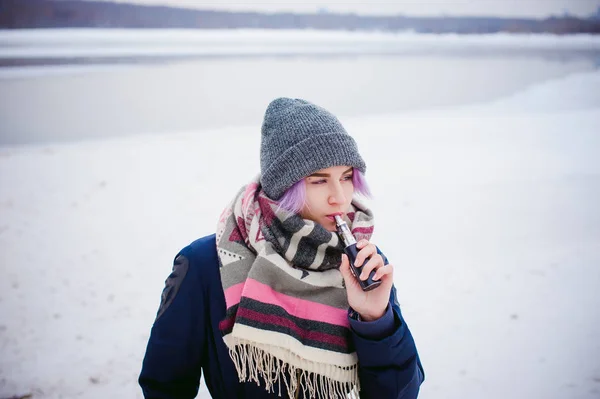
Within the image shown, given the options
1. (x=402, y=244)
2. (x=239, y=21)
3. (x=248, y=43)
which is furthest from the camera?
(x=239, y=21)

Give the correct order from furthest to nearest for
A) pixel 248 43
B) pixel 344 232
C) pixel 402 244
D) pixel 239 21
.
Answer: pixel 239 21 → pixel 248 43 → pixel 402 244 → pixel 344 232

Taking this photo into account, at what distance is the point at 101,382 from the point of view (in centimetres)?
192

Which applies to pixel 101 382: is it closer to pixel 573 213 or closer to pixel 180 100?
pixel 573 213

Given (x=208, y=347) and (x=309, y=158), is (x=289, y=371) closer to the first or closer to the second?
(x=208, y=347)

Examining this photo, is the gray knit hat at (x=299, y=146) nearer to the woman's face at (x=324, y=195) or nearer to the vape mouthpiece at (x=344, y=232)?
the woman's face at (x=324, y=195)

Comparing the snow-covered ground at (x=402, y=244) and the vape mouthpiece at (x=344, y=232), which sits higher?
the vape mouthpiece at (x=344, y=232)

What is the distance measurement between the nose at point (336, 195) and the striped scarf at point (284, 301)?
76 millimetres

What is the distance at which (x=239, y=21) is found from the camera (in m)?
13.9

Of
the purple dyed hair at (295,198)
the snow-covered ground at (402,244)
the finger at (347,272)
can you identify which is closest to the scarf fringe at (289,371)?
the finger at (347,272)

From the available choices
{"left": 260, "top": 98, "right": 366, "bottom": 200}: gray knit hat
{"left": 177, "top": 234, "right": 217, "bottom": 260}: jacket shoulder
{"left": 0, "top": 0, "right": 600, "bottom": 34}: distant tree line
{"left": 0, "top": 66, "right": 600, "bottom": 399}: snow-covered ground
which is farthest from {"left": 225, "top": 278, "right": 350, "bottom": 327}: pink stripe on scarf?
{"left": 0, "top": 0, "right": 600, "bottom": 34}: distant tree line

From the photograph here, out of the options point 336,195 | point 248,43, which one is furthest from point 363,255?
point 248,43

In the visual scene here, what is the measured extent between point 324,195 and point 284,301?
288mm

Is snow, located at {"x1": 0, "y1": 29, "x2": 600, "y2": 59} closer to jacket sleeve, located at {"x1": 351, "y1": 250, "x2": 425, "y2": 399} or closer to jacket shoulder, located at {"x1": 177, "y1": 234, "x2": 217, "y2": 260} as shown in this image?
jacket shoulder, located at {"x1": 177, "y1": 234, "x2": 217, "y2": 260}

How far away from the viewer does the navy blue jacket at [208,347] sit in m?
0.87
